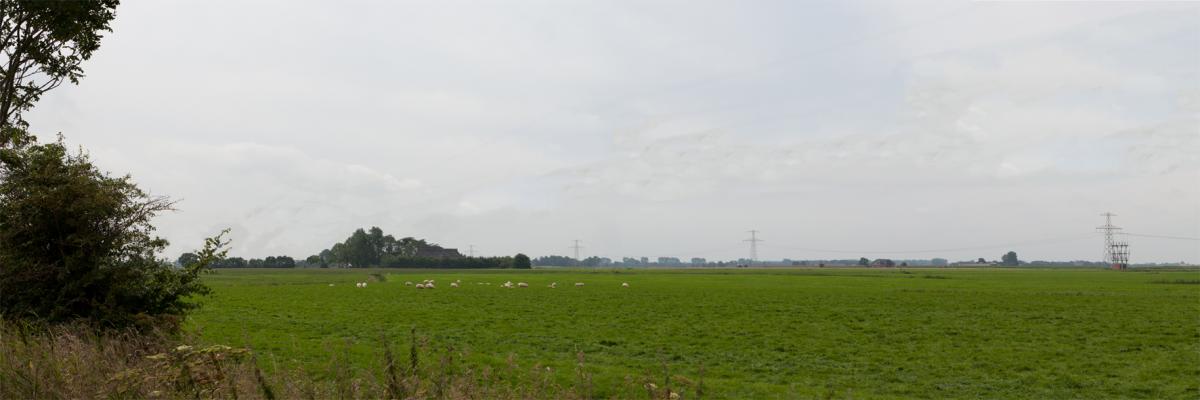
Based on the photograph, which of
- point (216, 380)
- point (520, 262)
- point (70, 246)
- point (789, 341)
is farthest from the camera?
point (520, 262)

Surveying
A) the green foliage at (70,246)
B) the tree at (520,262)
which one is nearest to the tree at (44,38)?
the green foliage at (70,246)

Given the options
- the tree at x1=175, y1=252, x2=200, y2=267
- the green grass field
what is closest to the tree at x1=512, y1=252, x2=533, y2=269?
the green grass field

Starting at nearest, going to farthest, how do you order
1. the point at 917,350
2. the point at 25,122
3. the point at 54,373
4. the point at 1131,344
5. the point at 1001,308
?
the point at 54,373 → the point at 25,122 → the point at 917,350 → the point at 1131,344 → the point at 1001,308

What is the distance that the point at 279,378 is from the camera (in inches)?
267

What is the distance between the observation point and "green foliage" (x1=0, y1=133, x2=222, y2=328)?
12688 mm

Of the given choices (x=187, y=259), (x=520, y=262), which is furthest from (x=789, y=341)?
(x=520, y=262)

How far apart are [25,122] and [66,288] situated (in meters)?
3.28

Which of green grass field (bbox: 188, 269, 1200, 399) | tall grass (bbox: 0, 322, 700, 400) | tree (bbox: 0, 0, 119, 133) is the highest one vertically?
tree (bbox: 0, 0, 119, 133)

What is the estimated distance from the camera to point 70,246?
1325 cm

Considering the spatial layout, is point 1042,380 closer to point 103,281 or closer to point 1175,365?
point 1175,365

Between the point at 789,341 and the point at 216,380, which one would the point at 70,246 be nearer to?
the point at 216,380

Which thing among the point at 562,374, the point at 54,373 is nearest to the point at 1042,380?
the point at 562,374

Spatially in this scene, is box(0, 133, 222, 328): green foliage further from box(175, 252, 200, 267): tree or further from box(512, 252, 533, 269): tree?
box(512, 252, 533, 269): tree

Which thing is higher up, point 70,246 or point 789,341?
point 70,246
